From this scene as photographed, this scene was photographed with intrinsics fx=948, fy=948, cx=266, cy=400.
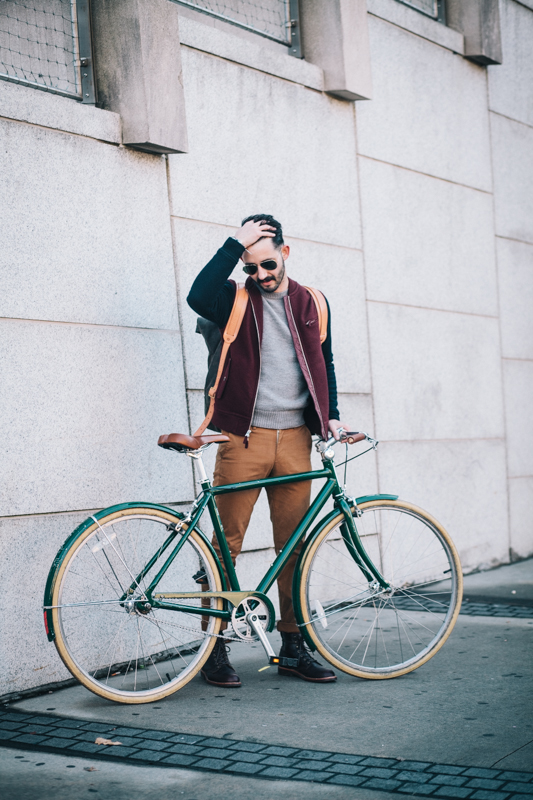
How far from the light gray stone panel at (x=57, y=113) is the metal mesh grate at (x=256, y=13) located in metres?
1.37

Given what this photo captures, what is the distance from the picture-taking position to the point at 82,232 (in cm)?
489

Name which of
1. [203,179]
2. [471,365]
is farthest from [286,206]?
[471,365]

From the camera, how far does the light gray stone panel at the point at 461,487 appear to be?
6.91 m

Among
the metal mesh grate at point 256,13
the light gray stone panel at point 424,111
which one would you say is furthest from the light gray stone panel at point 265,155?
the metal mesh grate at point 256,13

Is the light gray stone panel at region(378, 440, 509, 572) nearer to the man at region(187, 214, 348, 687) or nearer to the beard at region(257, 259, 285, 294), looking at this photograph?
the man at region(187, 214, 348, 687)

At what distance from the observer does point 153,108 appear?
5098mm

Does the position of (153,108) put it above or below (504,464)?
above

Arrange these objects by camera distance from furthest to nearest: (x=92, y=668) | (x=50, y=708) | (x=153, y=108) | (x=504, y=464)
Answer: (x=504, y=464), (x=153, y=108), (x=92, y=668), (x=50, y=708)

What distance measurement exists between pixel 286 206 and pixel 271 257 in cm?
187

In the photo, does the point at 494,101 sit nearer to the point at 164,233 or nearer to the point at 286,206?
the point at 286,206

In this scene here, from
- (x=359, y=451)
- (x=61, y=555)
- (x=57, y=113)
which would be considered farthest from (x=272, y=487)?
(x=57, y=113)

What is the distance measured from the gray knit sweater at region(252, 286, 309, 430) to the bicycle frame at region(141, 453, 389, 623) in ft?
1.01

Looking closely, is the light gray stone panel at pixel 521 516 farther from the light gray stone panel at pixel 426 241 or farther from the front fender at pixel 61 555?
the front fender at pixel 61 555

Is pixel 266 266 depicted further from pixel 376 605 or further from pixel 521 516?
pixel 521 516
